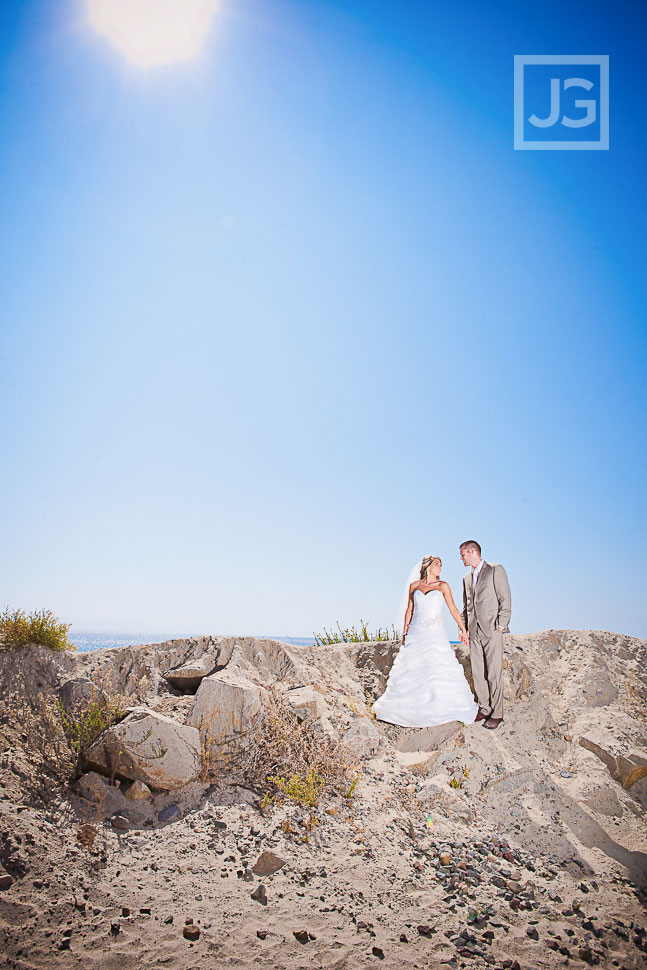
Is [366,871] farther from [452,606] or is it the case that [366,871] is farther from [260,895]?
[452,606]

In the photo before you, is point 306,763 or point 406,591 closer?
point 306,763

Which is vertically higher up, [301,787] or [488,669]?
[488,669]

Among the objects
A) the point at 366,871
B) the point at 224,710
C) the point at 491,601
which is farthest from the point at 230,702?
the point at 491,601

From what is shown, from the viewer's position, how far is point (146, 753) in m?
6.18

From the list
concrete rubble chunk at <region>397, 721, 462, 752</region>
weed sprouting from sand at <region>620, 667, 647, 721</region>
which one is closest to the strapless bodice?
concrete rubble chunk at <region>397, 721, 462, 752</region>

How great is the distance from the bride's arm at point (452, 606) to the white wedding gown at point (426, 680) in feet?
0.35

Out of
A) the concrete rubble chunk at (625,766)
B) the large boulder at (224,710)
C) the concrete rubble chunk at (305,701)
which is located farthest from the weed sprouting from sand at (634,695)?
the large boulder at (224,710)

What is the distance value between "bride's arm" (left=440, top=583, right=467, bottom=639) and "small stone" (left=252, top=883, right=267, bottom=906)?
5.05m

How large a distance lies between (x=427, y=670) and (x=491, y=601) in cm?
164

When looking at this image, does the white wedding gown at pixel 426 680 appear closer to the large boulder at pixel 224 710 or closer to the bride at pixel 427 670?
the bride at pixel 427 670

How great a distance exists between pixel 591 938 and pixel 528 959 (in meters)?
0.80

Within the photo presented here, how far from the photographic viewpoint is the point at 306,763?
6.85 metres

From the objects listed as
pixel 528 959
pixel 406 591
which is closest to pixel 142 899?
pixel 528 959

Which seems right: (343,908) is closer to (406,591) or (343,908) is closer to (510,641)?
(406,591)
